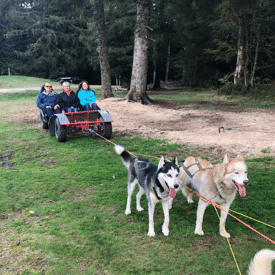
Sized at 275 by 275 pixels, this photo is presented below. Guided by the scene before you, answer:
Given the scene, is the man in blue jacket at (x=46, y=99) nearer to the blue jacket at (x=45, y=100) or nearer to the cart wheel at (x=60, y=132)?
the blue jacket at (x=45, y=100)

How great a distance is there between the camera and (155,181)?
3.59 meters

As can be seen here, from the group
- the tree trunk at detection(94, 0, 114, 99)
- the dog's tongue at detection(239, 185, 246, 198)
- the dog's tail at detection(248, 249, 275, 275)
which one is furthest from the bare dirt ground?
the dog's tail at detection(248, 249, 275, 275)

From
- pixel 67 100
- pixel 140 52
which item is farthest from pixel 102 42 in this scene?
pixel 67 100

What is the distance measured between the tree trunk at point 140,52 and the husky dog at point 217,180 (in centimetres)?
Result: 1233

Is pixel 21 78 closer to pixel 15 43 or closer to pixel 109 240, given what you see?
pixel 15 43

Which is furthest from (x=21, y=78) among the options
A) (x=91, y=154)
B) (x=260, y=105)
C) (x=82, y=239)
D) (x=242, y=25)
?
(x=82, y=239)

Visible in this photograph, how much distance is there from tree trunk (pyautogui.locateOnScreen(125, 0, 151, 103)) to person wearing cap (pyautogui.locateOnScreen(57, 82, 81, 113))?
746 centimetres

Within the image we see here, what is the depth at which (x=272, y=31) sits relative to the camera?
923 inches

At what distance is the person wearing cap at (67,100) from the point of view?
8.81 meters

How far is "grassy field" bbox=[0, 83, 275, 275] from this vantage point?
320cm

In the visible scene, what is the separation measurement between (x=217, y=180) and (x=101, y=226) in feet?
5.83

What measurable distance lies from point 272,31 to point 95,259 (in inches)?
1014

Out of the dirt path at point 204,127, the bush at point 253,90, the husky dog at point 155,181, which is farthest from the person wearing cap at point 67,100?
the bush at point 253,90

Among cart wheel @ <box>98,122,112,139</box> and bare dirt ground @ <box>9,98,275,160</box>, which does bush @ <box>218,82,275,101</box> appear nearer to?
bare dirt ground @ <box>9,98,275,160</box>
